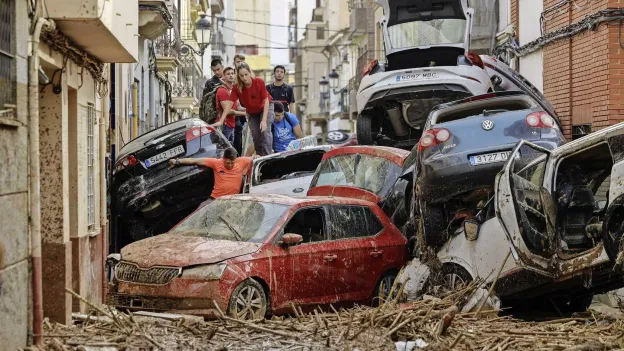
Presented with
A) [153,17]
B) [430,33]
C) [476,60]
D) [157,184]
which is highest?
[153,17]

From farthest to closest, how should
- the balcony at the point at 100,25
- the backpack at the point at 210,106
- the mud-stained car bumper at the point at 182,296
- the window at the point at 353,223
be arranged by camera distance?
1. the backpack at the point at 210,106
2. the window at the point at 353,223
3. the mud-stained car bumper at the point at 182,296
4. the balcony at the point at 100,25

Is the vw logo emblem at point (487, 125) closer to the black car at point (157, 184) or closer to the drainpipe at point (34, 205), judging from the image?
the black car at point (157, 184)

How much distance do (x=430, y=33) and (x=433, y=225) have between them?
8.00 m

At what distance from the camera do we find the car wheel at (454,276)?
11.7 m

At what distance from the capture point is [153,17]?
23.6 meters

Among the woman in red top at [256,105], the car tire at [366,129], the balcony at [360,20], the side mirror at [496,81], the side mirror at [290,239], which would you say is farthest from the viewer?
the balcony at [360,20]

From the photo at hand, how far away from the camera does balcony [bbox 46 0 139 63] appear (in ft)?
31.7

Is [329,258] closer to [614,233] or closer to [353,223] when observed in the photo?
[353,223]

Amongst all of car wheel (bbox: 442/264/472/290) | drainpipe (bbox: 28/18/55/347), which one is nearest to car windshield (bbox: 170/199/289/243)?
car wheel (bbox: 442/264/472/290)

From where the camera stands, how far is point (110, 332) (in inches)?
366

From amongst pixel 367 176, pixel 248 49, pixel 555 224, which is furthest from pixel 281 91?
pixel 248 49

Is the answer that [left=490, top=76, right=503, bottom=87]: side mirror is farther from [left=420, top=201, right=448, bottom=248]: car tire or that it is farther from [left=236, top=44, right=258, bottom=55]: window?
[left=236, top=44, right=258, bottom=55]: window

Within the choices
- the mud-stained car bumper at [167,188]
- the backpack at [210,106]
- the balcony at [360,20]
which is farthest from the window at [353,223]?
the balcony at [360,20]

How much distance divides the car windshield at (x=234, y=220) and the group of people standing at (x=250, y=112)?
5.70m
